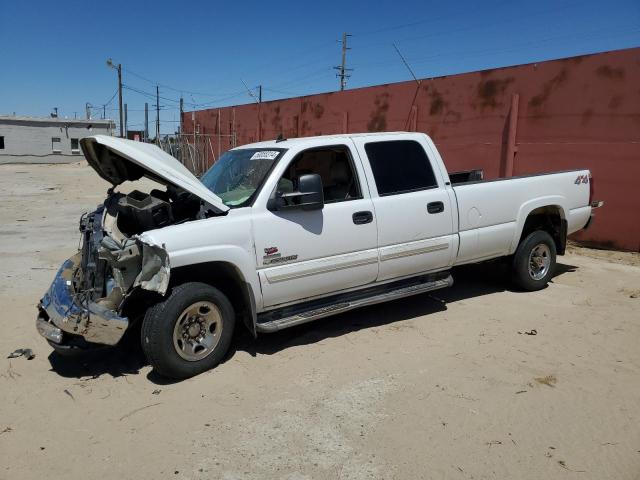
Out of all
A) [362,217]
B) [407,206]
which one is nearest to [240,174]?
[362,217]

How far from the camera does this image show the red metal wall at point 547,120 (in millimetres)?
8477

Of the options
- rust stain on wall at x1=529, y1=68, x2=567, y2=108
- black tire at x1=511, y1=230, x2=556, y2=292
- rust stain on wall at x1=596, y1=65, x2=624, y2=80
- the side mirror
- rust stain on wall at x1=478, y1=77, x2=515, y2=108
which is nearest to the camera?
the side mirror

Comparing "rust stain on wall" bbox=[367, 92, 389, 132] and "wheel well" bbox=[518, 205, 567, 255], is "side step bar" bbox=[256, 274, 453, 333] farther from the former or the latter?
"rust stain on wall" bbox=[367, 92, 389, 132]

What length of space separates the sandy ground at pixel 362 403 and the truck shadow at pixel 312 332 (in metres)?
0.02

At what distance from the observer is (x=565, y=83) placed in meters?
9.25

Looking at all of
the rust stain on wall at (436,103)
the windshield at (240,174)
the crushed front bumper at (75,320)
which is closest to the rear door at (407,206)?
the windshield at (240,174)

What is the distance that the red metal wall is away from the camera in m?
8.48

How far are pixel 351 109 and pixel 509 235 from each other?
9605 millimetres

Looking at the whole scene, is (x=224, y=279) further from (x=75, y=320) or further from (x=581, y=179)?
(x=581, y=179)

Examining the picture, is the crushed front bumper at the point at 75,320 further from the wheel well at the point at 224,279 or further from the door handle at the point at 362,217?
the door handle at the point at 362,217

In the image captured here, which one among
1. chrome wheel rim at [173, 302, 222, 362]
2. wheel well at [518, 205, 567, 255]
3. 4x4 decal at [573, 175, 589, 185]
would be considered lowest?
chrome wheel rim at [173, 302, 222, 362]

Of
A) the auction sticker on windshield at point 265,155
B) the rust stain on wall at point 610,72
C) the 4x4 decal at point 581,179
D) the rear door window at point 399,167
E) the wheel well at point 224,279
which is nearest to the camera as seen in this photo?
the wheel well at point 224,279

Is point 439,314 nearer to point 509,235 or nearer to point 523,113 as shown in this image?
point 509,235

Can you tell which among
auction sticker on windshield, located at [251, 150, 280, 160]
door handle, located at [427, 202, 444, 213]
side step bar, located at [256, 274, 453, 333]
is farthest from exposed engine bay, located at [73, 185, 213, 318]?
door handle, located at [427, 202, 444, 213]
